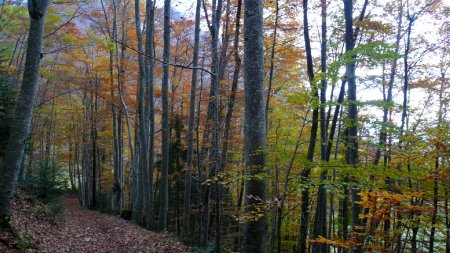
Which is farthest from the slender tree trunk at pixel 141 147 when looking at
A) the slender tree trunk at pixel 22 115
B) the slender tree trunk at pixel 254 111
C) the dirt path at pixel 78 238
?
the slender tree trunk at pixel 254 111

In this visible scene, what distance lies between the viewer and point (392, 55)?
4.42 meters

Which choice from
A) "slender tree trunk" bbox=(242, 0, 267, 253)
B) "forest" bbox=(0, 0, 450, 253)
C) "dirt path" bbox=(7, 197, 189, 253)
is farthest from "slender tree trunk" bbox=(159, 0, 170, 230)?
"slender tree trunk" bbox=(242, 0, 267, 253)

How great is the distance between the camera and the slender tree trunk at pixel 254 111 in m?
3.95

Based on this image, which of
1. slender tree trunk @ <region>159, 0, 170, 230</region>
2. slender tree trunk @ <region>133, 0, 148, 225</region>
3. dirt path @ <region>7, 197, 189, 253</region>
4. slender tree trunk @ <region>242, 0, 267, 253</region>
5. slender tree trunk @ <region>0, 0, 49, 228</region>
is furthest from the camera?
slender tree trunk @ <region>133, 0, 148, 225</region>

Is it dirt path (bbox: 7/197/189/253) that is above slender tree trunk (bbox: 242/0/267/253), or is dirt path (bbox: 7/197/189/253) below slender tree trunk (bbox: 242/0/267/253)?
below

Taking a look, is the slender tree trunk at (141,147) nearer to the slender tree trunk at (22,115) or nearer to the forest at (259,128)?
the forest at (259,128)

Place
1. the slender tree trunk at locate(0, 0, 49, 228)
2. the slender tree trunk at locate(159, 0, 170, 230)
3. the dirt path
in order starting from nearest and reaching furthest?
the slender tree trunk at locate(0, 0, 49, 228) → the dirt path → the slender tree trunk at locate(159, 0, 170, 230)

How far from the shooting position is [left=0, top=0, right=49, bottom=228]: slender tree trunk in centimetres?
613

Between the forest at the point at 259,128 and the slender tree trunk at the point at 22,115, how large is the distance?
0.08 feet

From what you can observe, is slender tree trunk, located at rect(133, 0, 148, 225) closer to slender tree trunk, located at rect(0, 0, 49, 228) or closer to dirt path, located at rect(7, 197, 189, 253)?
dirt path, located at rect(7, 197, 189, 253)

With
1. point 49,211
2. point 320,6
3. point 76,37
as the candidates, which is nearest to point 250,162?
point 320,6

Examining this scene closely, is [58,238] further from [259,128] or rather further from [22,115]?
[259,128]

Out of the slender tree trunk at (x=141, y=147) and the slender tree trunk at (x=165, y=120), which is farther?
the slender tree trunk at (x=141, y=147)

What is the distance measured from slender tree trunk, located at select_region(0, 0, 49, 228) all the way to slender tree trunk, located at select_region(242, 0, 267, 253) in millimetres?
4942
